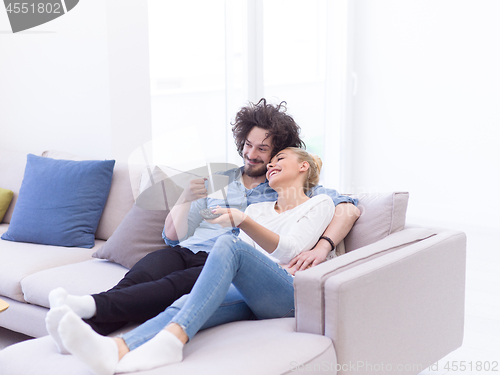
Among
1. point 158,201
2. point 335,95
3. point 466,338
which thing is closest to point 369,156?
point 335,95

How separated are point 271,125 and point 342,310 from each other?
2.97 feet

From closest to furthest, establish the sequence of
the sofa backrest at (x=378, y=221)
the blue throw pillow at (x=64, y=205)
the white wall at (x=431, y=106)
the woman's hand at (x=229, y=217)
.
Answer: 1. the woman's hand at (x=229, y=217)
2. the sofa backrest at (x=378, y=221)
3. the blue throw pillow at (x=64, y=205)
4. the white wall at (x=431, y=106)

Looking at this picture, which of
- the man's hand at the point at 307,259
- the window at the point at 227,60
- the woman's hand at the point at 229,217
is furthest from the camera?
the window at the point at 227,60

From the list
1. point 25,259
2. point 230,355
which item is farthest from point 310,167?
point 25,259

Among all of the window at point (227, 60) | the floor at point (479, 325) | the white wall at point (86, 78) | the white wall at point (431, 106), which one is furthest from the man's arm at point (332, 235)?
the white wall at point (431, 106)

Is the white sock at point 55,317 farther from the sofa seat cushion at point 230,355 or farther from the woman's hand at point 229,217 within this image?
the woman's hand at point 229,217

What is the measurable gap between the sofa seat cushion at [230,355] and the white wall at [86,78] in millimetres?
1683

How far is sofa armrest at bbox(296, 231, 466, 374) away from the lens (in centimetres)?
145

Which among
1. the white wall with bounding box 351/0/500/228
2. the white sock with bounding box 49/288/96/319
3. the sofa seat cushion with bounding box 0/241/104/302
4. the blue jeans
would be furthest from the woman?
the white wall with bounding box 351/0/500/228

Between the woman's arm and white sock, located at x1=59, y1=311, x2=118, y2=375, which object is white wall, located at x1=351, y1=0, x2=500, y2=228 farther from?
white sock, located at x1=59, y1=311, x2=118, y2=375

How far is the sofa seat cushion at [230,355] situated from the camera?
1.29 meters

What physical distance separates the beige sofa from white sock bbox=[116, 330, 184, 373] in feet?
0.10

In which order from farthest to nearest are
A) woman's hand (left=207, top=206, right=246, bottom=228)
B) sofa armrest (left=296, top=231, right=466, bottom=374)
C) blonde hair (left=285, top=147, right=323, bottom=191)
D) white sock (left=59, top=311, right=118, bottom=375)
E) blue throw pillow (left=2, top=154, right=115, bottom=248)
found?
blue throw pillow (left=2, top=154, right=115, bottom=248)
blonde hair (left=285, top=147, right=323, bottom=191)
woman's hand (left=207, top=206, right=246, bottom=228)
sofa armrest (left=296, top=231, right=466, bottom=374)
white sock (left=59, top=311, right=118, bottom=375)

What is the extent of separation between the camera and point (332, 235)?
Result: 1.87 meters
